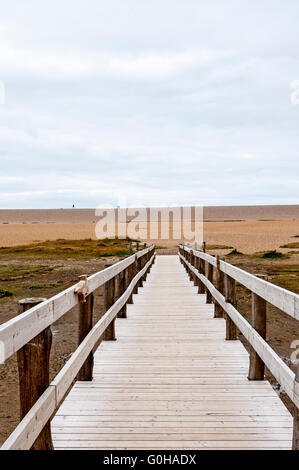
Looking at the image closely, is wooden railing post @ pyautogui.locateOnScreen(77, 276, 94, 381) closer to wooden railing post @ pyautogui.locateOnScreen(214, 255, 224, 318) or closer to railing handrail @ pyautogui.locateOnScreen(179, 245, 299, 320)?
railing handrail @ pyautogui.locateOnScreen(179, 245, 299, 320)

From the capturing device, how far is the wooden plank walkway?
139 inches

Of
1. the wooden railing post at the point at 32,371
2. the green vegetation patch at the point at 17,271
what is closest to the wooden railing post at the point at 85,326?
the wooden railing post at the point at 32,371

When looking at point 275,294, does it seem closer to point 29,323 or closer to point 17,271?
point 29,323

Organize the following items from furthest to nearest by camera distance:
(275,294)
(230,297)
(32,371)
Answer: (230,297) < (275,294) < (32,371)

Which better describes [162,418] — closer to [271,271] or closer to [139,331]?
[139,331]

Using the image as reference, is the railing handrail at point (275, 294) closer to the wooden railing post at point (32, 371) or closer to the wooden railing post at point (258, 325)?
the wooden railing post at point (258, 325)

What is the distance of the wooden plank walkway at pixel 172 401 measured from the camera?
3543 millimetres

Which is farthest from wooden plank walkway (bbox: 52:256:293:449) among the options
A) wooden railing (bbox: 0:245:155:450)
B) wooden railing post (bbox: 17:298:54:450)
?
wooden railing post (bbox: 17:298:54:450)

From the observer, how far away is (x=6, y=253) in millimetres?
30031

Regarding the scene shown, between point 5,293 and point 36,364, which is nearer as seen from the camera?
point 36,364

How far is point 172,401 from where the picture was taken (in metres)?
4.29

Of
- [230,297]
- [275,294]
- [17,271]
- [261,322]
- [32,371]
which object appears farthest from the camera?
[17,271]

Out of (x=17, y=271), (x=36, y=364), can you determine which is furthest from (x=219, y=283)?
(x=17, y=271)
